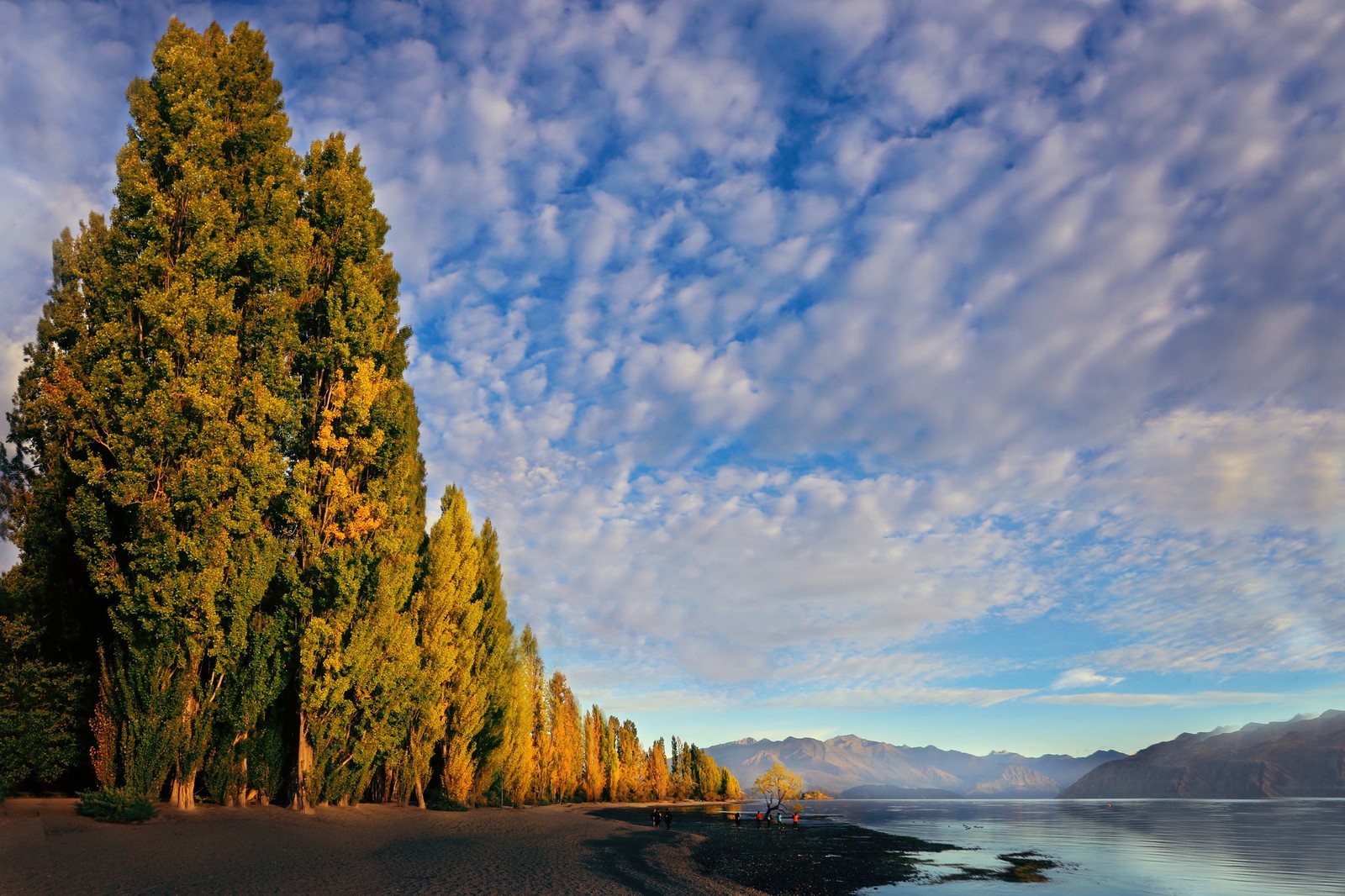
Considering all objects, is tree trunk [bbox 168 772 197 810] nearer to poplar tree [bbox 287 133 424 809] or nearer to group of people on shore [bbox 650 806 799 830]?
poplar tree [bbox 287 133 424 809]

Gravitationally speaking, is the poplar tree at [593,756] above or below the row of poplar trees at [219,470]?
below

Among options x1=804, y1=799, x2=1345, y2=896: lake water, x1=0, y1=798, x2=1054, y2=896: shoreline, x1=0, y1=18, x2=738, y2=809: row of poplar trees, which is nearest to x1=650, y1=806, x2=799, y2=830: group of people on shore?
x1=0, y1=798, x2=1054, y2=896: shoreline

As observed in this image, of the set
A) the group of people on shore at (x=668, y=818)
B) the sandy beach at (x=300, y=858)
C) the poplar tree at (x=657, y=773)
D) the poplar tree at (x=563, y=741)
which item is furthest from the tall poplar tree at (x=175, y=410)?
the poplar tree at (x=657, y=773)

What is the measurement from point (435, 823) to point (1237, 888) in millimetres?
34131

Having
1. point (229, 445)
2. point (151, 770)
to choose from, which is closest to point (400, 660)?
point (151, 770)

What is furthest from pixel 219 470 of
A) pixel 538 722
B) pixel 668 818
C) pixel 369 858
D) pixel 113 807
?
pixel 538 722

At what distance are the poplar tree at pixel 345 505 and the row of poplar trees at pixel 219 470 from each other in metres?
0.11

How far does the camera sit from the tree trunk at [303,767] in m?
25.8

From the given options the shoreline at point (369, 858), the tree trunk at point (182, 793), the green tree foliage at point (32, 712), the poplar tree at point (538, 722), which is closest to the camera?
the shoreline at point (369, 858)

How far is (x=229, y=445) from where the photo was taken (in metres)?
23.0

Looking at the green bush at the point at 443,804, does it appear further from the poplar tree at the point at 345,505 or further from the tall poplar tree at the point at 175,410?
the tall poplar tree at the point at 175,410

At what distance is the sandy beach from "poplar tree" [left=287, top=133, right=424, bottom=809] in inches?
119

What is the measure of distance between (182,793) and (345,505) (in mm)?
11169

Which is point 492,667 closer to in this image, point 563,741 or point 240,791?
point 240,791
